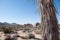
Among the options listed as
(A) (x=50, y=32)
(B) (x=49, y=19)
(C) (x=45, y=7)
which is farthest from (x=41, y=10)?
(A) (x=50, y=32)

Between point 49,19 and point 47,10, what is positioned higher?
point 47,10

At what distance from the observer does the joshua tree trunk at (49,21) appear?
6.10 meters

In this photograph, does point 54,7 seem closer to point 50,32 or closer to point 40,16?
point 40,16

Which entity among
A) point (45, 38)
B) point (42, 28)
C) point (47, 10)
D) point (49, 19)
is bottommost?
point (45, 38)

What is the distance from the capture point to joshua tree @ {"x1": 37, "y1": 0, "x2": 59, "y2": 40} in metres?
6.11

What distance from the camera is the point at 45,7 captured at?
6.46 m

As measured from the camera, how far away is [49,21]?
20.3ft

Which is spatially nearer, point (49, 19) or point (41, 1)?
point (49, 19)

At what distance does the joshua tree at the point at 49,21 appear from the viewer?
611cm

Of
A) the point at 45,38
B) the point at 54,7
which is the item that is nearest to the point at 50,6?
the point at 54,7

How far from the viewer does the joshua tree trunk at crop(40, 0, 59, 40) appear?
610cm

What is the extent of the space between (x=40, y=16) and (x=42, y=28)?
0.61 meters

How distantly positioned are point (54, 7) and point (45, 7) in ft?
1.41

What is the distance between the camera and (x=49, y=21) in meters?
6.18
